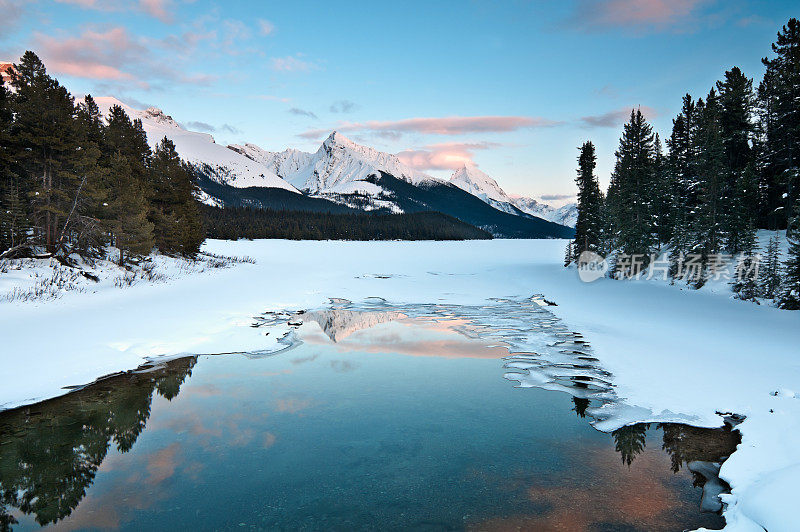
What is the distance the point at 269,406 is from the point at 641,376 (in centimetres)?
839

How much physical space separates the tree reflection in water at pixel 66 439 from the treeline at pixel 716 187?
2474cm

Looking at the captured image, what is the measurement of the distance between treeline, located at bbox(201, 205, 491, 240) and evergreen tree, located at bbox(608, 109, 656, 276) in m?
82.6

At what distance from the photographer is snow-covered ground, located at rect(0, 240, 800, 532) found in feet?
21.1

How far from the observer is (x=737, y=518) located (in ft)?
15.5

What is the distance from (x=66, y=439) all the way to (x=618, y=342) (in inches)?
551

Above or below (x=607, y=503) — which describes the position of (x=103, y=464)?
below

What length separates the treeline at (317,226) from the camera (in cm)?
10900

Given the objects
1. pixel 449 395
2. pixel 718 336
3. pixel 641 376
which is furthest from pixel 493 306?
pixel 449 395

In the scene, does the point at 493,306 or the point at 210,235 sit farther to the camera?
the point at 210,235

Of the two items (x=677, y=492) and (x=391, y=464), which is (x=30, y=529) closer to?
(x=391, y=464)

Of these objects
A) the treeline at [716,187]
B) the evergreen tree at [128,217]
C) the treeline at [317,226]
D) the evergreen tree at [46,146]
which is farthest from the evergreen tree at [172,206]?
the treeline at [317,226]

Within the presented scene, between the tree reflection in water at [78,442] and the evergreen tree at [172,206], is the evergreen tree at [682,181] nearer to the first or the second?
the tree reflection in water at [78,442]

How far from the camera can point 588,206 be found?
49.3 meters

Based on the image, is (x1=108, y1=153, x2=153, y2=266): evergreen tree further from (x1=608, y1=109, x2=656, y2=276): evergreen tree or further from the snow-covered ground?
(x1=608, y1=109, x2=656, y2=276): evergreen tree
